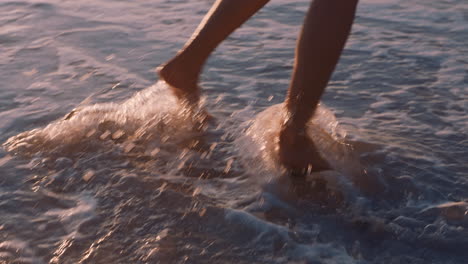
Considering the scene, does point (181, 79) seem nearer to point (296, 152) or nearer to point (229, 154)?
point (229, 154)

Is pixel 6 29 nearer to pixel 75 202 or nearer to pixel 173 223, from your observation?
pixel 75 202

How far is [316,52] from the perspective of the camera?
6.73 ft

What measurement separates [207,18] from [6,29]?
1.78 metres

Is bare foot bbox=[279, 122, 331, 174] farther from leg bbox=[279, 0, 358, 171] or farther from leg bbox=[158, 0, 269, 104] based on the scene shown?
leg bbox=[158, 0, 269, 104]

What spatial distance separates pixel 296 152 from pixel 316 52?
1.14 feet

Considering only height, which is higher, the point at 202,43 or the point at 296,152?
the point at 202,43

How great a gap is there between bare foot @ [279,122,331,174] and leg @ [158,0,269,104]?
56 centimetres

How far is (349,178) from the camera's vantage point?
216 centimetres

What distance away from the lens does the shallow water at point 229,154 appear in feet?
5.97

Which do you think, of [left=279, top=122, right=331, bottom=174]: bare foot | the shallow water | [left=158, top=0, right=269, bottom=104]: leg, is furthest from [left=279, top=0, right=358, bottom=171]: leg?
[left=158, top=0, right=269, bottom=104]: leg

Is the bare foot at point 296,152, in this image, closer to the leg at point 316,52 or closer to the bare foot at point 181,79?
the leg at point 316,52

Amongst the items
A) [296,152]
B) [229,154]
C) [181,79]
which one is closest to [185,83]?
[181,79]

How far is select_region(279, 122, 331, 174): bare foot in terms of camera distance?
217 cm

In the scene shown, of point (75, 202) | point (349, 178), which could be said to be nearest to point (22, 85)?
point (75, 202)
